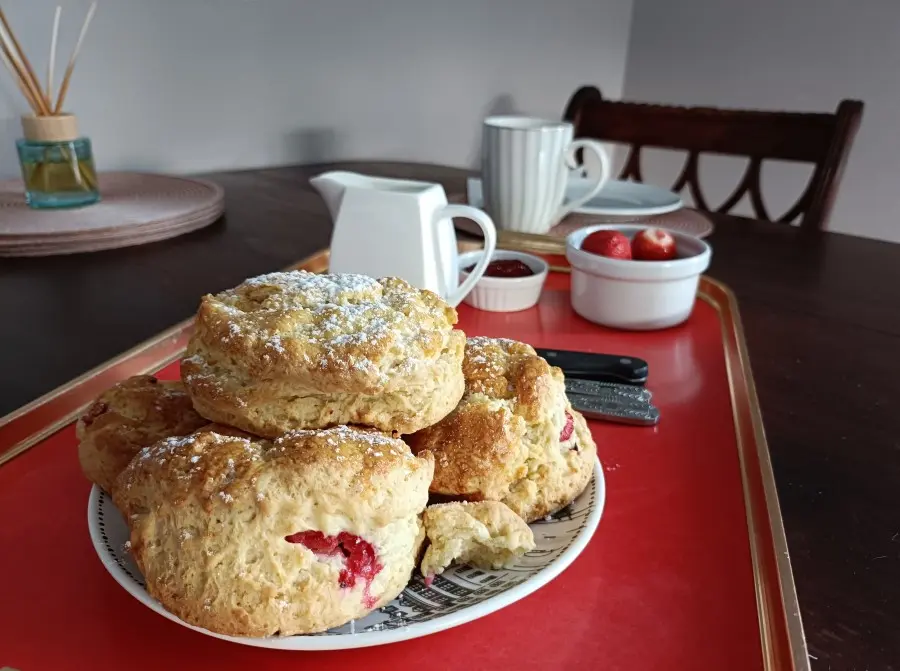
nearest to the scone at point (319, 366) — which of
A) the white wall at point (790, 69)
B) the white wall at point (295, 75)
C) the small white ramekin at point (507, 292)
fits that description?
the small white ramekin at point (507, 292)

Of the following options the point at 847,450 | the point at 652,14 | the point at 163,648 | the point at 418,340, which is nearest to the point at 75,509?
the point at 163,648

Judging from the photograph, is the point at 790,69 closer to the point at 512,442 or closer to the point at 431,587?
the point at 512,442

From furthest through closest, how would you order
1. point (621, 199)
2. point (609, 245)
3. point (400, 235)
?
point (621, 199) → point (609, 245) → point (400, 235)

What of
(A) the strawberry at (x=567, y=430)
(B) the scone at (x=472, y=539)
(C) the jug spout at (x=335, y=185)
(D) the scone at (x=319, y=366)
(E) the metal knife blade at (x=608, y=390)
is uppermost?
(C) the jug spout at (x=335, y=185)

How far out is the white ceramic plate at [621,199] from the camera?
1509mm

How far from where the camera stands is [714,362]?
3.16ft

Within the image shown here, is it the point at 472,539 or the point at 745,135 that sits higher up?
the point at 745,135

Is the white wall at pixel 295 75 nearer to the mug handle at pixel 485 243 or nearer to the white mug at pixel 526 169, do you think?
the white mug at pixel 526 169

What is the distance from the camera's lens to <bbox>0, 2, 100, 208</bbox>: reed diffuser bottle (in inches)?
51.4

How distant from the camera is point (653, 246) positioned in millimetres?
1098

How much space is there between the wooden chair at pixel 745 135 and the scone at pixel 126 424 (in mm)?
1575

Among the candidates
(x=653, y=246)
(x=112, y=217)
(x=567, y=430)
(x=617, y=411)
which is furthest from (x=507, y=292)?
(x=112, y=217)

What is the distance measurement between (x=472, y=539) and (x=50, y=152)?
1.24 metres

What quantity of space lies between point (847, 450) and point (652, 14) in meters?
2.87
